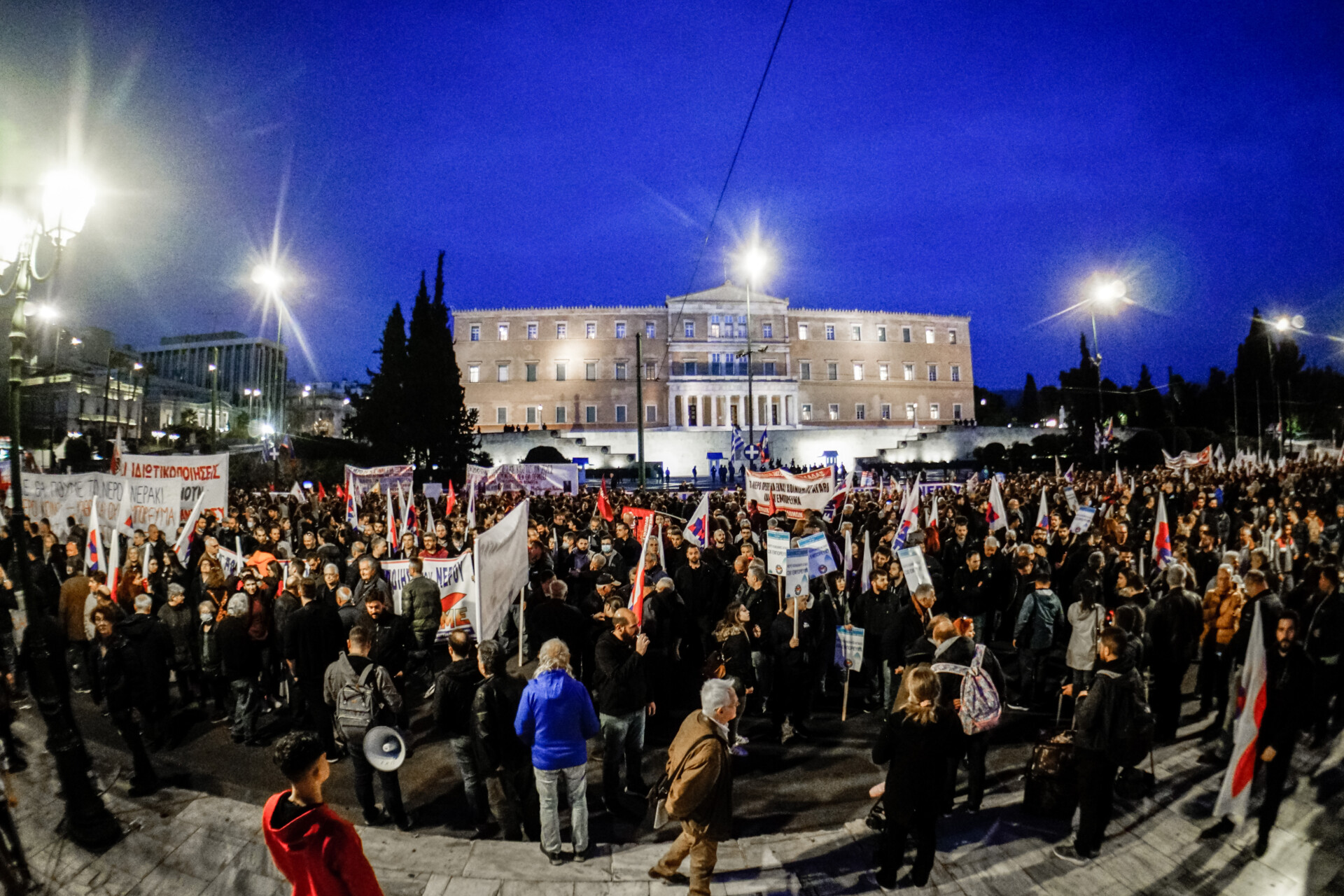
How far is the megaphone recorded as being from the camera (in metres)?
4.61

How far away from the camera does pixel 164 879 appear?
4676mm

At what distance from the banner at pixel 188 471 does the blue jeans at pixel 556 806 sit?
8587 mm

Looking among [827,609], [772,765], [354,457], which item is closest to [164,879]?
[772,765]

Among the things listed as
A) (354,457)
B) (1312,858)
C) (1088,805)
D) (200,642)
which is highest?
(354,457)

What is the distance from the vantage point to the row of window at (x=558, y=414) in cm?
6203

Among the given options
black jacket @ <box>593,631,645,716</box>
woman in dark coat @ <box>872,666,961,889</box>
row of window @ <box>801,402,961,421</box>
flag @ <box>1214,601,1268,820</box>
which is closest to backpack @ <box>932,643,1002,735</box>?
woman in dark coat @ <box>872,666,961,889</box>

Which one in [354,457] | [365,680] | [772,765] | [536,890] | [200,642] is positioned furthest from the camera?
[354,457]

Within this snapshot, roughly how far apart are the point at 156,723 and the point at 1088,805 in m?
7.76

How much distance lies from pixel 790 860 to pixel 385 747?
2.67 meters

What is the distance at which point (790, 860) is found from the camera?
185 inches

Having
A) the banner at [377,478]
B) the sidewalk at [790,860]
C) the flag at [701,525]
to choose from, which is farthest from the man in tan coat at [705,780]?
the banner at [377,478]

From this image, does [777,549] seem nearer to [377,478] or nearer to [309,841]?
[309,841]

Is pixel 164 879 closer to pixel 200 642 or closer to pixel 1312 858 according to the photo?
pixel 200 642

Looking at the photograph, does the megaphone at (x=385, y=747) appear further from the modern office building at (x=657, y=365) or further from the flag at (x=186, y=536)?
the modern office building at (x=657, y=365)
